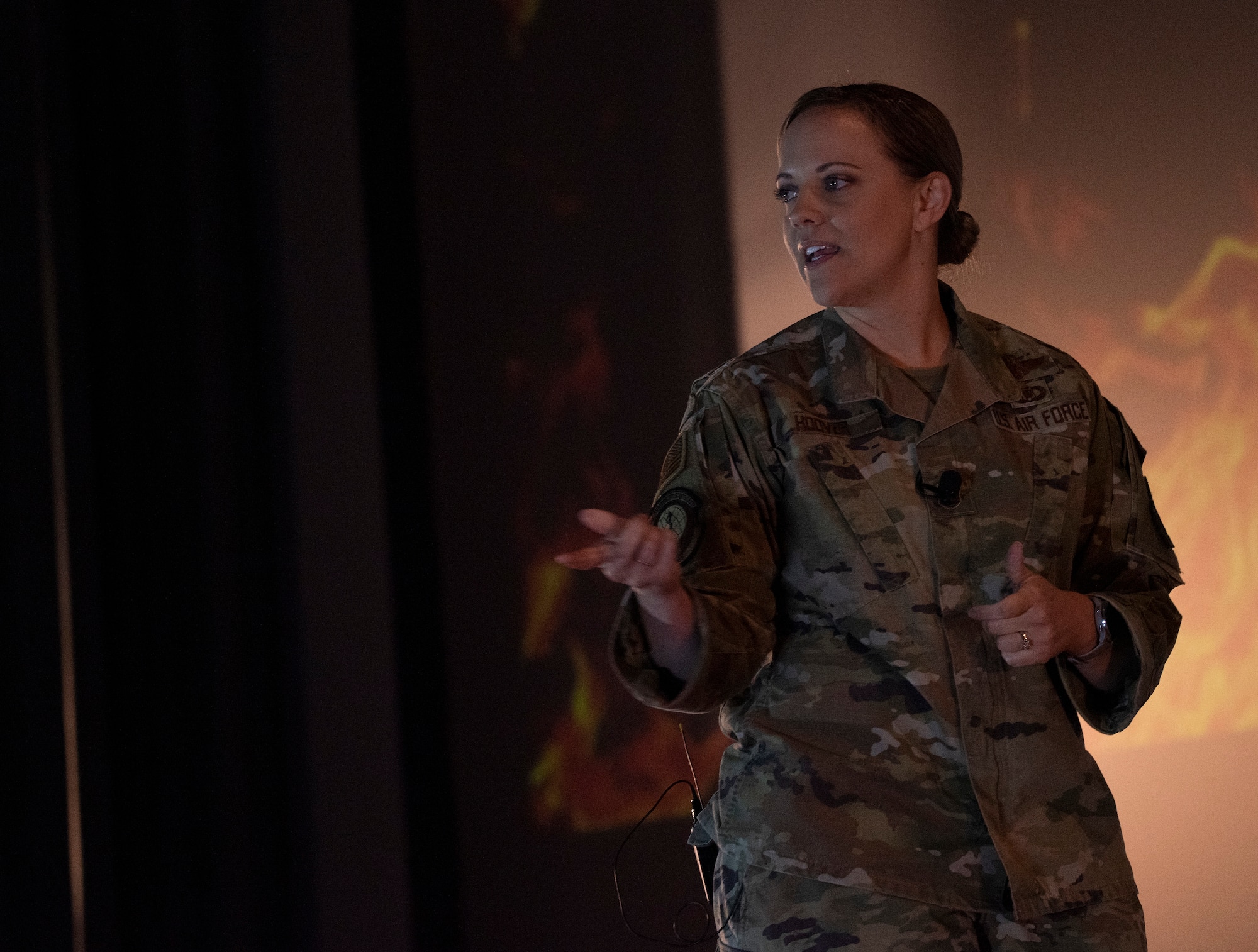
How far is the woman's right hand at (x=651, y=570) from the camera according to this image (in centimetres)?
109

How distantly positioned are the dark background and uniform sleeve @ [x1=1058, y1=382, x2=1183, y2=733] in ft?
3.68

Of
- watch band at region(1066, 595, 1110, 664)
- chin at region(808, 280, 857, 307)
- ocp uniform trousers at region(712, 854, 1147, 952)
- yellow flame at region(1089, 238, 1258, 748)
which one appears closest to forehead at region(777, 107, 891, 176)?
chin at region(808, 280, 857, 307)

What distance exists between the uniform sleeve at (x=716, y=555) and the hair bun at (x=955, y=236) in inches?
14.8

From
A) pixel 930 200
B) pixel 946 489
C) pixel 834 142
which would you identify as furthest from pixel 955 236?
pixel 946 489

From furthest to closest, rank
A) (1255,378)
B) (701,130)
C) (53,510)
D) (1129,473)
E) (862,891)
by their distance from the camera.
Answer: (1255,378), (701,130), (53,510), (1129,473), (862,891)

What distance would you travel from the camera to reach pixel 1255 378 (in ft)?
9.37

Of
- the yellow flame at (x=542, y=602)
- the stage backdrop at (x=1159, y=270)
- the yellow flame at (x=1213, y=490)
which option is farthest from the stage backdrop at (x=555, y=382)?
the yellow flame at (x=1213, y=490)

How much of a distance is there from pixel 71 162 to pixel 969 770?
1386 mm

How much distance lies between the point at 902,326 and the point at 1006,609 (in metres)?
0.40

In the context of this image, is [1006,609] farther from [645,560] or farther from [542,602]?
[542,602]

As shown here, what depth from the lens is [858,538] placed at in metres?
1.34

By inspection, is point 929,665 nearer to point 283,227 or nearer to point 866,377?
point 866,377

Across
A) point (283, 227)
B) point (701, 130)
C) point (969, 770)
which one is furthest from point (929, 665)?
point (701, 130)

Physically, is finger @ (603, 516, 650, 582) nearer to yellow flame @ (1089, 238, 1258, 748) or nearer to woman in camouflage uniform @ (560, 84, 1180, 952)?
woman in camouflage uniform @ (560, 84, 1180, 952)
